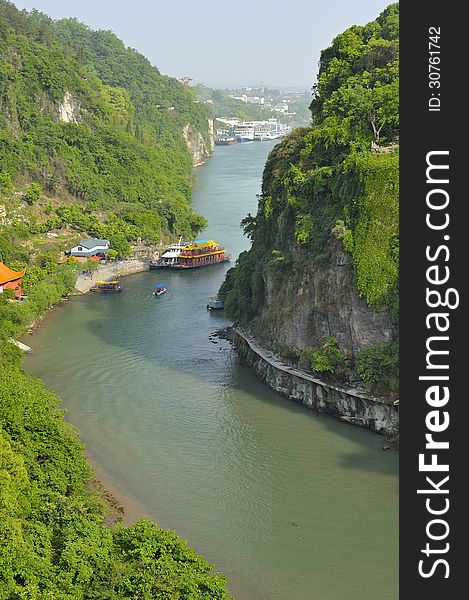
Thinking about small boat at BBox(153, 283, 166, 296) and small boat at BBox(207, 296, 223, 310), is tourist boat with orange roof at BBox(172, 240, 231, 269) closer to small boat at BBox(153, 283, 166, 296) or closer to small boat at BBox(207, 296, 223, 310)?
small boat at BBox(153, 283, 166, 296)

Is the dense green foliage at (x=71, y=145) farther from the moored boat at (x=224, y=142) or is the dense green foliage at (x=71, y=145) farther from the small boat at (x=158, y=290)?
the moored boat at (x=224, y=142)

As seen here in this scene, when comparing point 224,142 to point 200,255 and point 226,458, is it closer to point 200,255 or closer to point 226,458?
point 200,255

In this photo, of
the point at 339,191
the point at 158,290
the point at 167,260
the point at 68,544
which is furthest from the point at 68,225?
the point at 68,544

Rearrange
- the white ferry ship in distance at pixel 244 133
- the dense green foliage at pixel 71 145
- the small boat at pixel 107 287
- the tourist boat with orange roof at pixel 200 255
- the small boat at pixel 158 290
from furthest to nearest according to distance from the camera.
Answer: the white ferry ship in distance at pixel 244 133 < the dense green foliage at pixel 71 145 < the tourist boat with orange roof at pixel 200 255 < the small boat at pixel 107 287 < the small boat at pixel 158 290

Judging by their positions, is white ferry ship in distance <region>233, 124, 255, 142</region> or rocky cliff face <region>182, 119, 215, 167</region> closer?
rocky cliff face <region>182, 119, 215, 167</region>

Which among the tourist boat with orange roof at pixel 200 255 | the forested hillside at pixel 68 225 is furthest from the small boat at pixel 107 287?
the tourist boat with orange roof at pixel 200 255

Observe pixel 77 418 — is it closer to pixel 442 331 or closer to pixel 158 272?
pixel 442 331

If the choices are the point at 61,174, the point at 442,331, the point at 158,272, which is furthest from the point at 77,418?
the point at 61,174

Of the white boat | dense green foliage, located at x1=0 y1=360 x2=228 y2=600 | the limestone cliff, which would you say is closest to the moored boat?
the white boat
